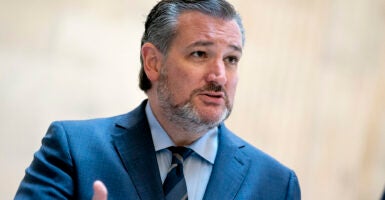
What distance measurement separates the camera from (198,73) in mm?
2287

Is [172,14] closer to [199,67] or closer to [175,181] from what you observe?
[199,67]

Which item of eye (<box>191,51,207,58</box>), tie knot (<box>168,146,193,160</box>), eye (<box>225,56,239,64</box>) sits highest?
eye (<box>191,51,207,58</box>)

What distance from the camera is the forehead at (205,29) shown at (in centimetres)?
234

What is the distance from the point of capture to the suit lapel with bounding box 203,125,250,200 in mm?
2258

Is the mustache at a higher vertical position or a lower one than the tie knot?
higher

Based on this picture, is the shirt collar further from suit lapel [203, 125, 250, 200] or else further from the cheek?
the cheek

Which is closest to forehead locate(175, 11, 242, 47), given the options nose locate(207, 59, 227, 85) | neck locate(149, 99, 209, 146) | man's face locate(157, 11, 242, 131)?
man's face locate(157, 11, 242, 131)

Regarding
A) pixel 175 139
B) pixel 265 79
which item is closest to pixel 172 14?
pixel 175 139

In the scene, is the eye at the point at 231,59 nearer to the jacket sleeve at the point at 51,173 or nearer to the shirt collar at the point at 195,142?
the shirt collar at the point at 195,142

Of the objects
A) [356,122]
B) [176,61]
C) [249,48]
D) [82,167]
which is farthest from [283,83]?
[82,167]

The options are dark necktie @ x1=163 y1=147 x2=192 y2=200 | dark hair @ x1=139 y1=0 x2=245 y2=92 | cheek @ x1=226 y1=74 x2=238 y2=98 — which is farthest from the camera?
dark hair @ x1=139 y1=0 x2=245 y2=92

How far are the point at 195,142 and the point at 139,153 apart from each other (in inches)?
10.0

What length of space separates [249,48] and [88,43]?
1083mm

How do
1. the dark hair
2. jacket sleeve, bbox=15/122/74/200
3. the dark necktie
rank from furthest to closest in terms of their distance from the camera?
the dark hair → the dark necktie → jacket sleeve, bbox=15/122/74/200
